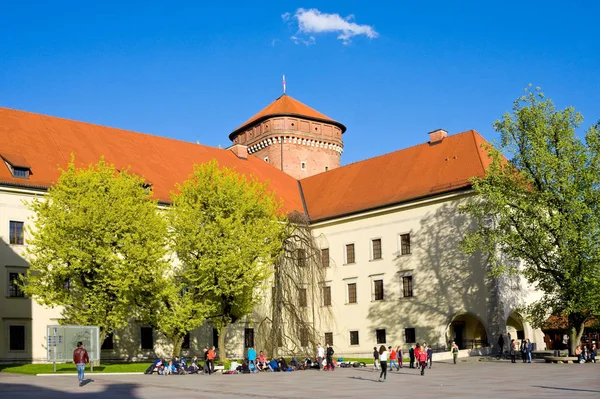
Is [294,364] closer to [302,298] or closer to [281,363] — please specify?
[281,363]

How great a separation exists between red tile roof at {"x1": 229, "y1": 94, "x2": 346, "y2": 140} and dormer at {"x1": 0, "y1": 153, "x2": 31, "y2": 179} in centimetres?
2668

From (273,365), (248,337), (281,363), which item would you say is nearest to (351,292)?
(248,337)

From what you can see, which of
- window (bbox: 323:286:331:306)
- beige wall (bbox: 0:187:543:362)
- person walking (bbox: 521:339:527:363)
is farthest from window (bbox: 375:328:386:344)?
person walking (bbox: 521:339:527:363)

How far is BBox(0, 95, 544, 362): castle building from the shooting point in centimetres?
4281

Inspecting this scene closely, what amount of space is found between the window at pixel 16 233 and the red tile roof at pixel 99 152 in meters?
2.34

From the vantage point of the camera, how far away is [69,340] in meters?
34.0

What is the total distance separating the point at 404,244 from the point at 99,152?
2102 centimetres

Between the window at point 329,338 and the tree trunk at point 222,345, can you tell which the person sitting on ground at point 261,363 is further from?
the window at point 329,338

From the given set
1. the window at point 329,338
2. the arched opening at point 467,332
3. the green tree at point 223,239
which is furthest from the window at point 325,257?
the green tree at point 223,239

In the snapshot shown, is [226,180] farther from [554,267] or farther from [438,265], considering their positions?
[554,267]

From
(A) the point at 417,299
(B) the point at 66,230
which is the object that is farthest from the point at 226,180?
(A) the point at 417,299

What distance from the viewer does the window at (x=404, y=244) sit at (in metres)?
49.9

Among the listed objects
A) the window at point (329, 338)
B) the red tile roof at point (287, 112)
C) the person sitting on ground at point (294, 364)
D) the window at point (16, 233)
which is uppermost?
→ the red tile roof at point (287, 112)

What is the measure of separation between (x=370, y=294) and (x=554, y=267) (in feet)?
48.5
